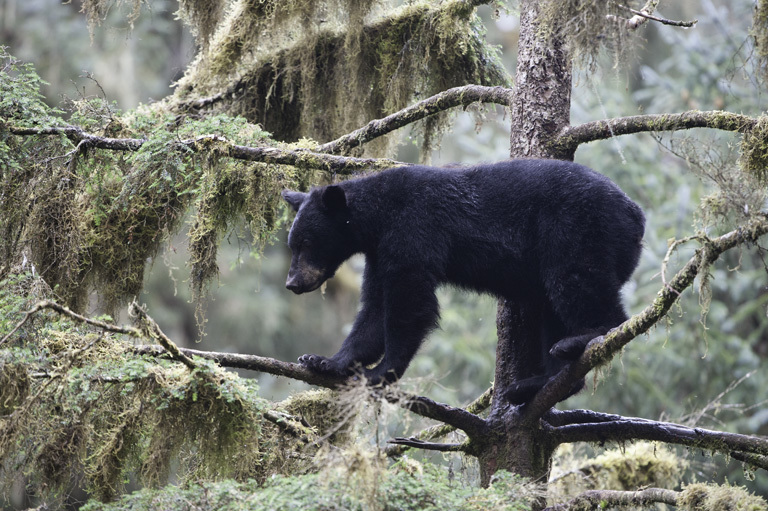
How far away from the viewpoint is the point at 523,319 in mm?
5070

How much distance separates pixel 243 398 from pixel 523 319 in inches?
81.8

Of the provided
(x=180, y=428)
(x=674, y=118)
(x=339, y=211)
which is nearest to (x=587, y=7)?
(x=674, y=118)

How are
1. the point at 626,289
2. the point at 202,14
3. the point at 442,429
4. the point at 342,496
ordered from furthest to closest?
the point at 626,289, the point at 202,14, the point at 442,429, the point at 342,496

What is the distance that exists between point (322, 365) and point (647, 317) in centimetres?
203

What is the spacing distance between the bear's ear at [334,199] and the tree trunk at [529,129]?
128 cm

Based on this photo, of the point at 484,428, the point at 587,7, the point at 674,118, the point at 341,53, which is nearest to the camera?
the point at 587,7

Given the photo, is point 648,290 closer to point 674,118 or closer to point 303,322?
point 674,118

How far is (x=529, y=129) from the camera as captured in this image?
520cm

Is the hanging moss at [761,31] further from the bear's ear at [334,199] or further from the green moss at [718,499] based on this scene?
the bear's ear at [334,199]

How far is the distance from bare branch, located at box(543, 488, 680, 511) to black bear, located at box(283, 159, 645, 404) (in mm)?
654

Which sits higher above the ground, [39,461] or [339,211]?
[339,211]

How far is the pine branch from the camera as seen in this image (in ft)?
13.5

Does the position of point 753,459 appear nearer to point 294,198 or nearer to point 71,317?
point 294,198

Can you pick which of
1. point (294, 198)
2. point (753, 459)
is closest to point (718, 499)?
point (753, 459)
